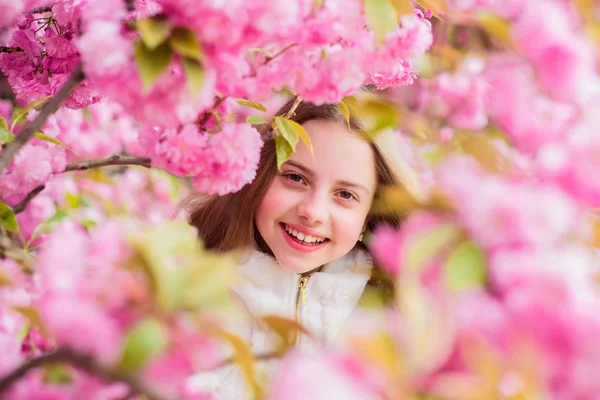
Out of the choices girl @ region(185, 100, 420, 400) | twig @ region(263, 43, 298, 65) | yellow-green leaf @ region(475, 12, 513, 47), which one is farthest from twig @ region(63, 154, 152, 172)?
yellow-green leaf @ region(475, 12, 513, 47)

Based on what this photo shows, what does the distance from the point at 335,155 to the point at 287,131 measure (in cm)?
36

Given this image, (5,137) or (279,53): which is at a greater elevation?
(279,53)

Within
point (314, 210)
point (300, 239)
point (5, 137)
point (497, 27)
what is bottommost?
point (300, 239)

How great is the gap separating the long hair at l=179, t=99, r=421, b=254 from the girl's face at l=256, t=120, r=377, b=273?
0.13ft

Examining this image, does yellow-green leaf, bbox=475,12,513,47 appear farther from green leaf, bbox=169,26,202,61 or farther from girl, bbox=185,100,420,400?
girl, bbox=185,100,420,400

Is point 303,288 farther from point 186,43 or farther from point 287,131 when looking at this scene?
point 186,43

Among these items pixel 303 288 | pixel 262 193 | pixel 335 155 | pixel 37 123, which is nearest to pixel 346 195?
pixel 335 155

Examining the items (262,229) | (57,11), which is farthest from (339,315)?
(57,11)

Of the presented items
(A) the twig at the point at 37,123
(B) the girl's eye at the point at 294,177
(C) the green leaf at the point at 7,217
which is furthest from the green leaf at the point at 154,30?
(B) the girl's eye at the point at 294,177

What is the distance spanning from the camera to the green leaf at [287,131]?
1.20 metres

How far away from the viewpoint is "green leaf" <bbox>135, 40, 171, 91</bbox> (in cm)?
72

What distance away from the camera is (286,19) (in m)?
0.77

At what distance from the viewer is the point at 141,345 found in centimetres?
55

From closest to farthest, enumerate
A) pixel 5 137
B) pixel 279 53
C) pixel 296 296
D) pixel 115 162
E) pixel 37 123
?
pixel 37 123
pixel 279 53
pixel 115 162
pixel 5 137
pixel 296 296
